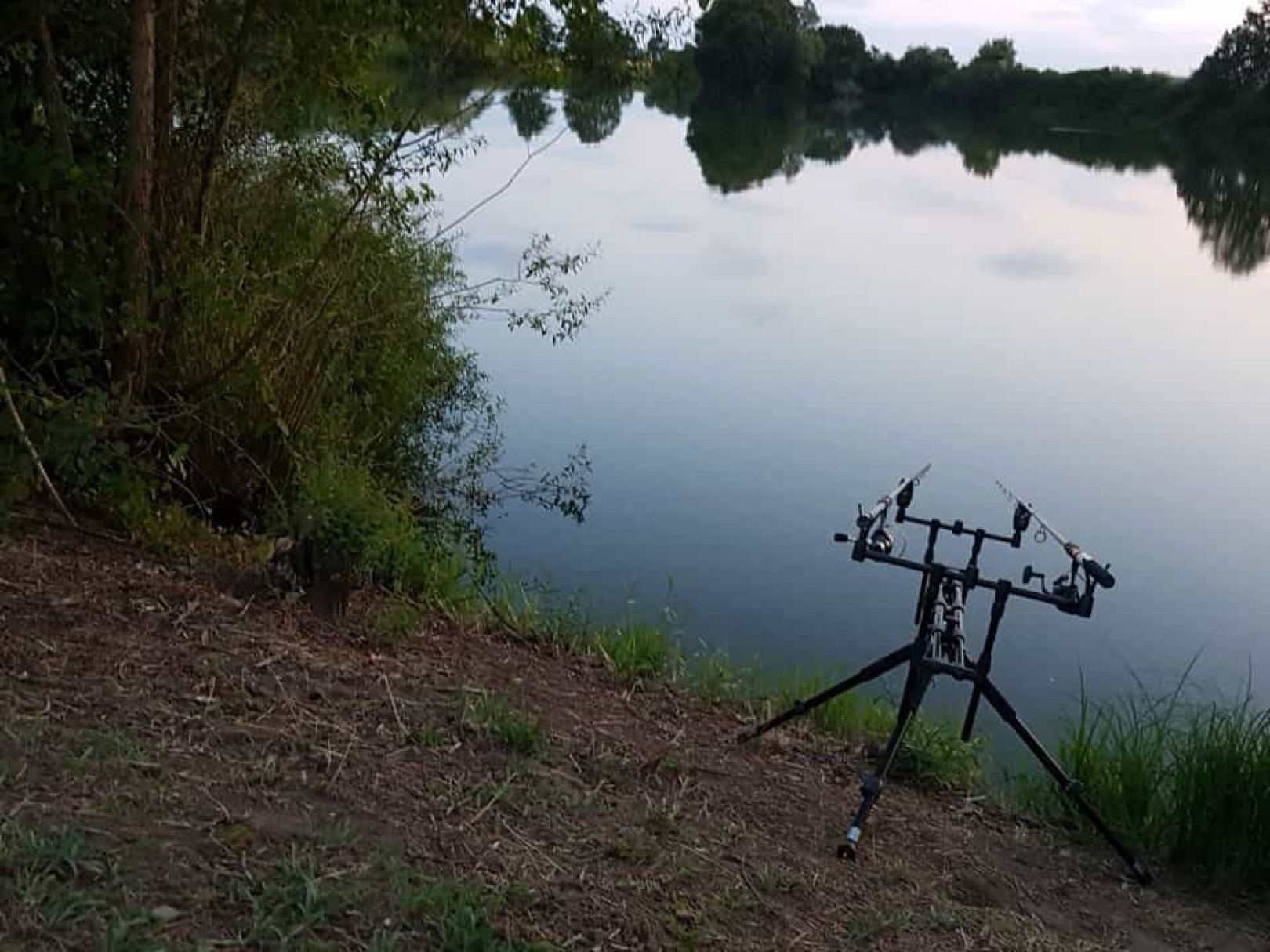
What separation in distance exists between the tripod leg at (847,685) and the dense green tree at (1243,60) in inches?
2071

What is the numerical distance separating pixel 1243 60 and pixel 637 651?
2105 inches

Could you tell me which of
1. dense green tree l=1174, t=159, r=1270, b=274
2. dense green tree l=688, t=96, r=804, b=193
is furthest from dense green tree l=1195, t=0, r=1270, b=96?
dense green tree l=688, t=96, r=804, b=193

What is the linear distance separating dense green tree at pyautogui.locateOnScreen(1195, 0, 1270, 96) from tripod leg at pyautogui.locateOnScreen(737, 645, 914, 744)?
52596 mm

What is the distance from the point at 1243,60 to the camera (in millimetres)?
50844

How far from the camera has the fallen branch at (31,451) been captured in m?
4.45

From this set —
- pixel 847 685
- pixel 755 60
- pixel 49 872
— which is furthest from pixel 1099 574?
pixel 755 60

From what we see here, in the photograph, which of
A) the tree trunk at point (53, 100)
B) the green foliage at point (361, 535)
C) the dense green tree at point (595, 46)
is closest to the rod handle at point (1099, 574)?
the green foliage at point (361, 535)

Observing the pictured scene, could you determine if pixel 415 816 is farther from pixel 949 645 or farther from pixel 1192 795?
pixel 1192 795

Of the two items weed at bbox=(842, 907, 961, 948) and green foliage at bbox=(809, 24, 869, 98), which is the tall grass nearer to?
weed at bbox=(842, 907, 961, 948)

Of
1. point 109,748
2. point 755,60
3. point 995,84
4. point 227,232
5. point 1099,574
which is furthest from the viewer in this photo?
point 995,84

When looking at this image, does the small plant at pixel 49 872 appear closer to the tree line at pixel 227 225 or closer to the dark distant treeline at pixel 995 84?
the tree line at pixel 227 225

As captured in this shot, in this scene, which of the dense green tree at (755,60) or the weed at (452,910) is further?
the dense green tree at (755,60)

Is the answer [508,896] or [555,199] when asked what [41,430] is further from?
[555,199]

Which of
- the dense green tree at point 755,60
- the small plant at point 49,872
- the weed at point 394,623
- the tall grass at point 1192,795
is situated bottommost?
the small plant at point 49,872
